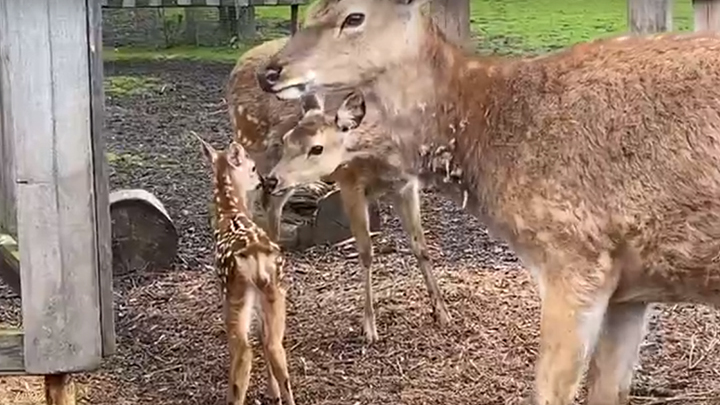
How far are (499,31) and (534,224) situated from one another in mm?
11992

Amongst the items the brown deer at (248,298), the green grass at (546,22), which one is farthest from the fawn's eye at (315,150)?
the green grass at (546,22)

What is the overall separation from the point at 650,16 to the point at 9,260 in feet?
8.02

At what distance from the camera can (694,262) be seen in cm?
405

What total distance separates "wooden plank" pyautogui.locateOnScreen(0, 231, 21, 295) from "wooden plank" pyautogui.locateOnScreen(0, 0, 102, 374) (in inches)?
22.3

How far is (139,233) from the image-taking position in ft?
23.4

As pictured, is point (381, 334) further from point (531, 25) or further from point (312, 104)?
point (531, 25)

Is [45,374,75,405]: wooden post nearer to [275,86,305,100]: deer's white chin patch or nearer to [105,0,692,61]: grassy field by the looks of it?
[275,86,305,100]: deer's white chin patch

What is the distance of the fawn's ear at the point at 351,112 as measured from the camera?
16.0ft

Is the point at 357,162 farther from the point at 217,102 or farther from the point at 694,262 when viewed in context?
the point at 217,102

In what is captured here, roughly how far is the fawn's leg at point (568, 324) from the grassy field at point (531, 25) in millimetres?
8424

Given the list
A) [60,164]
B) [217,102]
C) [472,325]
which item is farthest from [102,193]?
[217,102]

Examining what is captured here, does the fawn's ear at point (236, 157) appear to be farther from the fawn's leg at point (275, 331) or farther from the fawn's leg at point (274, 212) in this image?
the fawn's leg at point (274, 212)

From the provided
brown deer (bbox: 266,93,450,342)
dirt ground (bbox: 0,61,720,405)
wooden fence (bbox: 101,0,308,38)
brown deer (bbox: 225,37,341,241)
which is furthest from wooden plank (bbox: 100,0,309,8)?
dirt ground (bbox: 0,61,720,405)

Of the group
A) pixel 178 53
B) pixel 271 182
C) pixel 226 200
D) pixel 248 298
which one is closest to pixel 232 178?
pixel 226 200
